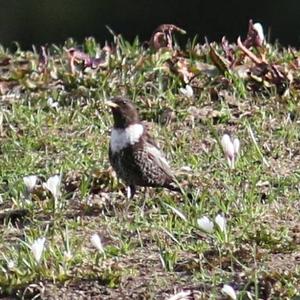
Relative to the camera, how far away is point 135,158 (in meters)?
5.82

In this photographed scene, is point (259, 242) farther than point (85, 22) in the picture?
No

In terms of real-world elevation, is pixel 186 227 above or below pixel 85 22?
above

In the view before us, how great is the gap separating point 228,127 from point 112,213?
4.01 ft

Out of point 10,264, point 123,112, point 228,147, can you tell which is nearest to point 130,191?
point 123,112

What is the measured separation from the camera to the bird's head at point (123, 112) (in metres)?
5.92

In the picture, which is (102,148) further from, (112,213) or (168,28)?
(168,28)

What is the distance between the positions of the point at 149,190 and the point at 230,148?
16.3 inches

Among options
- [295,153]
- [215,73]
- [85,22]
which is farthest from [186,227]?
[85,22]

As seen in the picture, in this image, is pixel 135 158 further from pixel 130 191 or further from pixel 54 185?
pixel 54 185

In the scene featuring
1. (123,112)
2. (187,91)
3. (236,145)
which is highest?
(123,112)

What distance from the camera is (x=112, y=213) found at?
5.70 meters

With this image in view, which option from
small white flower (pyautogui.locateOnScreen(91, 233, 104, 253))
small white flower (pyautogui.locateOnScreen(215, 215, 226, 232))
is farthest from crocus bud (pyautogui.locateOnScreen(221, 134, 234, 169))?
small white flower (pyautogui.locateOnScreen(91, 233, 104, 253))

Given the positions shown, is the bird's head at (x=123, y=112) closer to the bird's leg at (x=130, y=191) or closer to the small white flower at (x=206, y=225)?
the bird's leg at (x=130, y=191)

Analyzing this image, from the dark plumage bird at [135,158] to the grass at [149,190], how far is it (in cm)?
8
